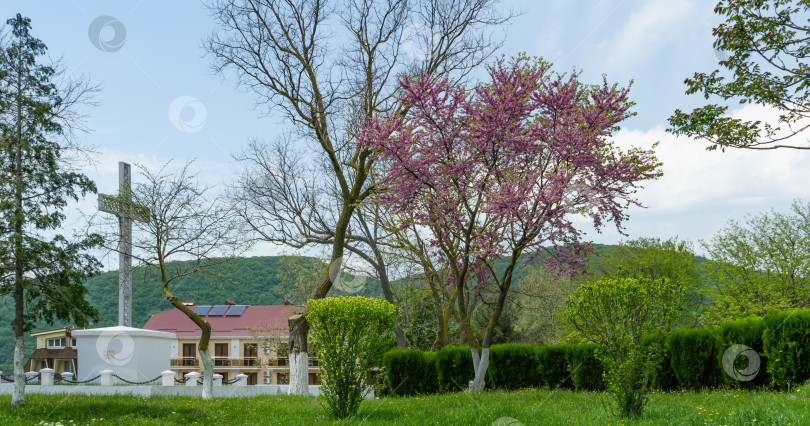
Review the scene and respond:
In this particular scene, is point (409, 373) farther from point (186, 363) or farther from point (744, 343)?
point (186, 363)

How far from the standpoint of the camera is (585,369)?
14586mm

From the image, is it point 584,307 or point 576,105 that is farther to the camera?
point 576,105

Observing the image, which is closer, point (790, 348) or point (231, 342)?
point (790, 348)

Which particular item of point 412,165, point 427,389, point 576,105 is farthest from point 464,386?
point 576,105

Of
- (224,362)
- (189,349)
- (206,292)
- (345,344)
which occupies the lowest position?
(224,362)

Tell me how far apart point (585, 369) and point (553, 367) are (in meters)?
1.18

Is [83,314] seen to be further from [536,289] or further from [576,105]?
[536,289]

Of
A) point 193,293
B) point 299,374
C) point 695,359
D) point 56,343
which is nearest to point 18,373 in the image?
point 299,374

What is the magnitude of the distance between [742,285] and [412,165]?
26.0 metres

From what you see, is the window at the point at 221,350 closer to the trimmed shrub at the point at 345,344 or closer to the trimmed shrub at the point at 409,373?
the trimmed shrub at the point at 409,373

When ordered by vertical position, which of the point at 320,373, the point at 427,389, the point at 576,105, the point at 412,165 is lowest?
the point at 427,389

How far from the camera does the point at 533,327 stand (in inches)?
1451

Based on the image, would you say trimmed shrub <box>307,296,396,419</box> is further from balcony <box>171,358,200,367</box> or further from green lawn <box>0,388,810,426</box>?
balcony <box>171,358,200,367</box>

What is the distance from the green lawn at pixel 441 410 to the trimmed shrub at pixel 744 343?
30.8 inches
